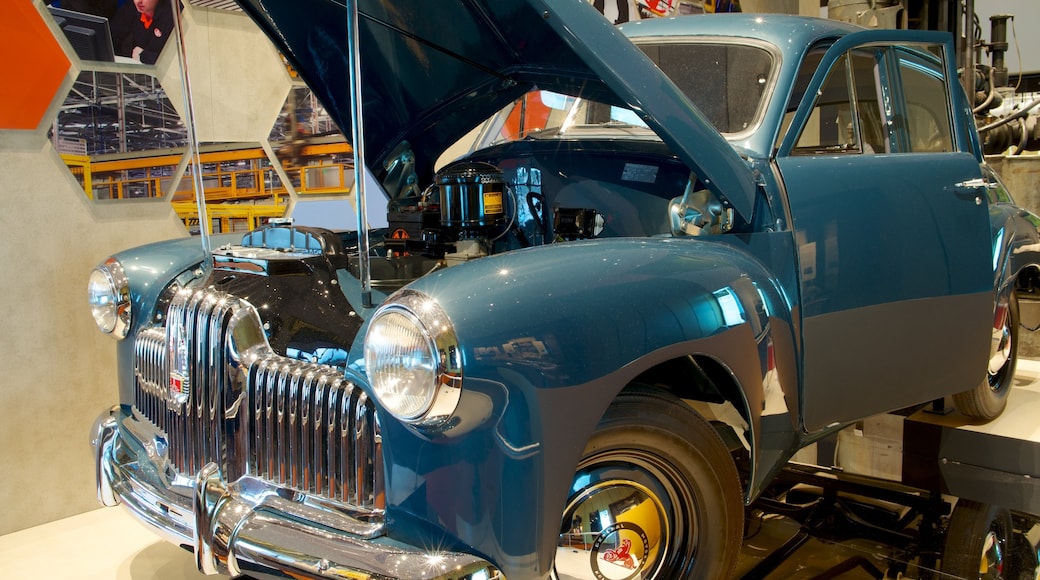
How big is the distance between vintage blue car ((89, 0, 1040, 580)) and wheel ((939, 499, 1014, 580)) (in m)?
0.40

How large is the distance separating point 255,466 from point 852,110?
194 centimetres

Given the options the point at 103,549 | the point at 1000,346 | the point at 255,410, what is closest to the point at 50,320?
the point at 103,549

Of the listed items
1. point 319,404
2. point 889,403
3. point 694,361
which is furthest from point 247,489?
point 889,403

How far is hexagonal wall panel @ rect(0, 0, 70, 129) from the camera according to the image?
2867 mm

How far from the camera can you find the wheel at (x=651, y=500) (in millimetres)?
1653

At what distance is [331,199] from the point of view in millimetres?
4062

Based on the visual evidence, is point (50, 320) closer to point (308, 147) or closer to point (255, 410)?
point (308, 147)

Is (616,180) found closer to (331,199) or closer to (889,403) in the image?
(889,403)

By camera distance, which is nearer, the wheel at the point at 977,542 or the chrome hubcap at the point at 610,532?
the chrome hubcap at the point at 610,532

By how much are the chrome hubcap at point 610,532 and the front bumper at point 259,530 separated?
22 cm

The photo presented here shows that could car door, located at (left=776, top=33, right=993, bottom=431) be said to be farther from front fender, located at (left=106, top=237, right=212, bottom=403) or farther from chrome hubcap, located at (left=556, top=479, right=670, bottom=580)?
front fender, located at (left=106, top=237, right=212, bottom=403)

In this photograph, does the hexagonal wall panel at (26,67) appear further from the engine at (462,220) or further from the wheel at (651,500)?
the wheel at (651,500)

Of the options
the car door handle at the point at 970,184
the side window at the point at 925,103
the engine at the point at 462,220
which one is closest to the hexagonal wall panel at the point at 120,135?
the engine at the point at 462,220

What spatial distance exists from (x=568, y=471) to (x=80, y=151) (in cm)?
247
